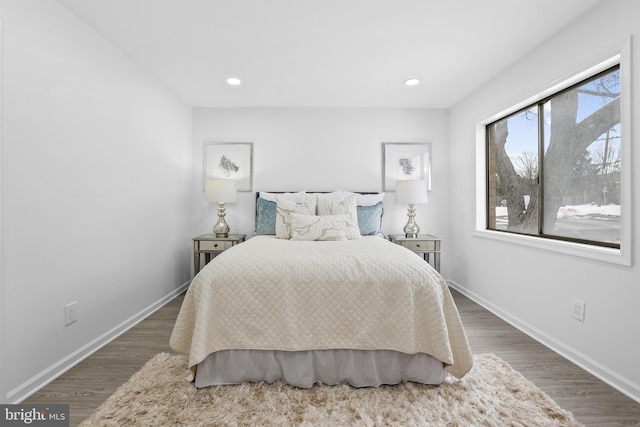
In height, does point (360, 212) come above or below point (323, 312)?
above

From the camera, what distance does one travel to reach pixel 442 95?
→ 11.4 feet

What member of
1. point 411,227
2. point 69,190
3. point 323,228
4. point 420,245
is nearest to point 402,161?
point 411,227

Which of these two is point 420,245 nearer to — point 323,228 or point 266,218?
point 323,228

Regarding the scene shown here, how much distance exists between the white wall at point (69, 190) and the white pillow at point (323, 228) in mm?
1452

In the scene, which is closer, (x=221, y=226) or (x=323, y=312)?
(x=323, y=312)

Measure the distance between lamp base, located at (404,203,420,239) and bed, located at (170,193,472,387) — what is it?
6.25 ft

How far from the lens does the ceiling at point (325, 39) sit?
1.98m

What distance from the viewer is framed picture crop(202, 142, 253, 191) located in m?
3.88

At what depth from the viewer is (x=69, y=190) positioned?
199cm

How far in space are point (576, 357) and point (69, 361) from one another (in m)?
3.35

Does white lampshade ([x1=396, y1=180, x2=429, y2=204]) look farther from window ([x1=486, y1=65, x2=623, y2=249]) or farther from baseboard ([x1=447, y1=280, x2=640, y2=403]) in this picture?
baseboard ([x1=447, y1=280, x2=640, y2=403])

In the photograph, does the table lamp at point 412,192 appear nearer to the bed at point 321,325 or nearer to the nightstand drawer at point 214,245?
the bed at point 321,325

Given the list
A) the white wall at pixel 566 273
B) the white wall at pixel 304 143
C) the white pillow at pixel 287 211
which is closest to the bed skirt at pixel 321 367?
the white wall at pixel 566 273

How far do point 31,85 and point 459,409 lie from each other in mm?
2945
